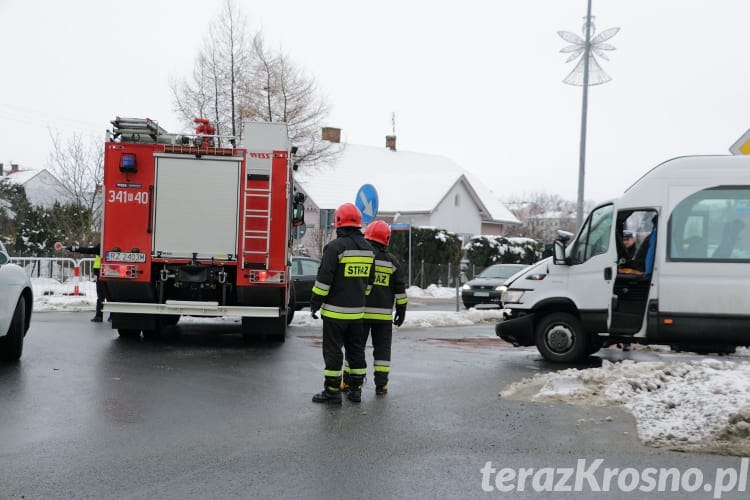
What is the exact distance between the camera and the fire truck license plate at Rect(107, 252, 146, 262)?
11055 millimetres

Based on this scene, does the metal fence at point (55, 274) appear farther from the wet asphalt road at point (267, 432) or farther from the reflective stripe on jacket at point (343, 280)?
the reflective stripe on jacket at point (343, 280)

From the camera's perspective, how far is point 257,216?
11258 millimetres

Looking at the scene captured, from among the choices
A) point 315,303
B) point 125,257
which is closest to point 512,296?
point 315,303

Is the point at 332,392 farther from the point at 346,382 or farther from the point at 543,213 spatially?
the point at 543,213

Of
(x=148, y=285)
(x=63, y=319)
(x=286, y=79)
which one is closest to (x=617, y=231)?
(x=148, y=285)

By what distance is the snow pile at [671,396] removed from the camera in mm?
5914

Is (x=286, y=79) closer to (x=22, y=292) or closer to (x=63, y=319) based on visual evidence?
(x=63, y=319)

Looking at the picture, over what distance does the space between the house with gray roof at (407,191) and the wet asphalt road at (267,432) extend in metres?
28.6

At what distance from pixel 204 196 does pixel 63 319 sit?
6.03 meters

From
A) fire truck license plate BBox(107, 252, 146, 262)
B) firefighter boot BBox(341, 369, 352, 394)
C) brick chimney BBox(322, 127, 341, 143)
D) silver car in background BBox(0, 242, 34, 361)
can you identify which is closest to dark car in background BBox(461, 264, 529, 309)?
fire truck license plate BBox(107, 252, 146, 262)

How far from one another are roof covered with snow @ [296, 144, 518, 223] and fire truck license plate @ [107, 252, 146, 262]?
2618 centimetres

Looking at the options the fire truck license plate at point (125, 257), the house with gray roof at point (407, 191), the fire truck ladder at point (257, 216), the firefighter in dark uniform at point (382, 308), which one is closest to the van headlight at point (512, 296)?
the firefighter in dark uniform at point (382, 308)

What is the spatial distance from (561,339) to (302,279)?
25.0ft

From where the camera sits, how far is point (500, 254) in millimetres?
35281
